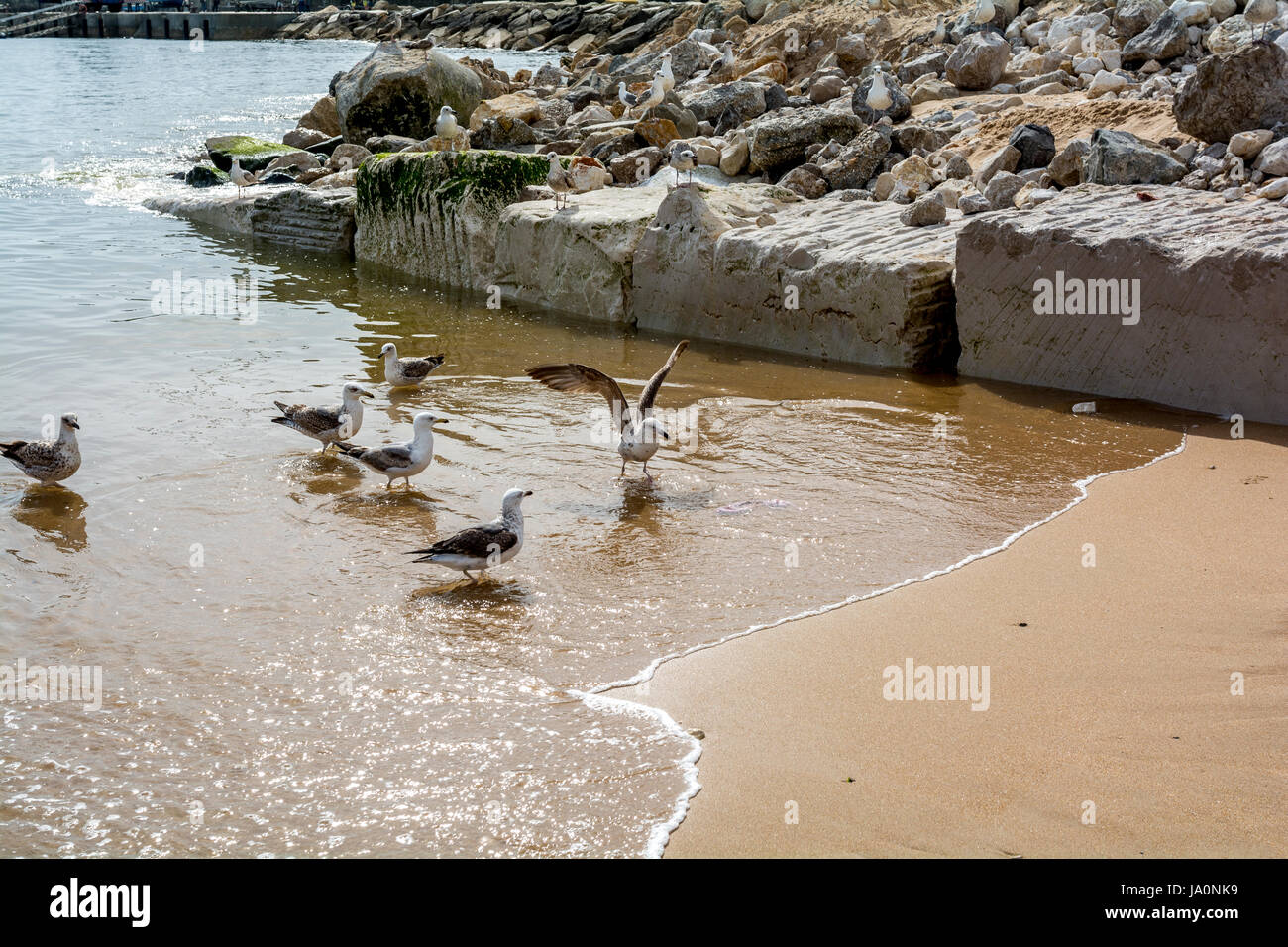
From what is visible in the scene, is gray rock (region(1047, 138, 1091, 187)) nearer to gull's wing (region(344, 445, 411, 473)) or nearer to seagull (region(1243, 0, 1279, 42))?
seagull (region(1243, 0, 1279, 42))

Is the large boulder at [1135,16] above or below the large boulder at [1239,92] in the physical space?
above

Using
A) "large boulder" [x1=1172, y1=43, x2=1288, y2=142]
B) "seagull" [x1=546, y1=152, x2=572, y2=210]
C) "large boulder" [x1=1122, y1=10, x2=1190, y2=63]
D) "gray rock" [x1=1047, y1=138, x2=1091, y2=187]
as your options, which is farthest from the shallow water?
"large boulder" [x1=1122, y1=10, x2=1190, y2=63]

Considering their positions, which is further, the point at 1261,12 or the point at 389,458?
the point at 1261,12

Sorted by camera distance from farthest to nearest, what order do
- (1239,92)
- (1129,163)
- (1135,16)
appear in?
(1135,16) < (1239,92) < (1129,163)

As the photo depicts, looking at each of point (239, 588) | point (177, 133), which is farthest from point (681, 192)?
point (177, 133)

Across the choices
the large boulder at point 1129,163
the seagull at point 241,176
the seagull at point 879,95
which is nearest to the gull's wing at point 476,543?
the large boulder at point 1129,163

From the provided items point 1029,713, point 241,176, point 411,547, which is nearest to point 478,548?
point 411,547

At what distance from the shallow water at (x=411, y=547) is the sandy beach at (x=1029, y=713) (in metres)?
0.30

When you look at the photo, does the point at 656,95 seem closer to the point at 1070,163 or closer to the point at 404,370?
the point at 1070,163

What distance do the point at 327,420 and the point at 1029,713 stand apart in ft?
17.0

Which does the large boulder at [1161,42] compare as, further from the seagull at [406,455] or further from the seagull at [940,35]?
the seagull at [406,455]

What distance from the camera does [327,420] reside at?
7926mm

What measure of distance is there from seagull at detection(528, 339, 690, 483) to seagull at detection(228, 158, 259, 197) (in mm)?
11886

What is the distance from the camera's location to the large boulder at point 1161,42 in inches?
532
